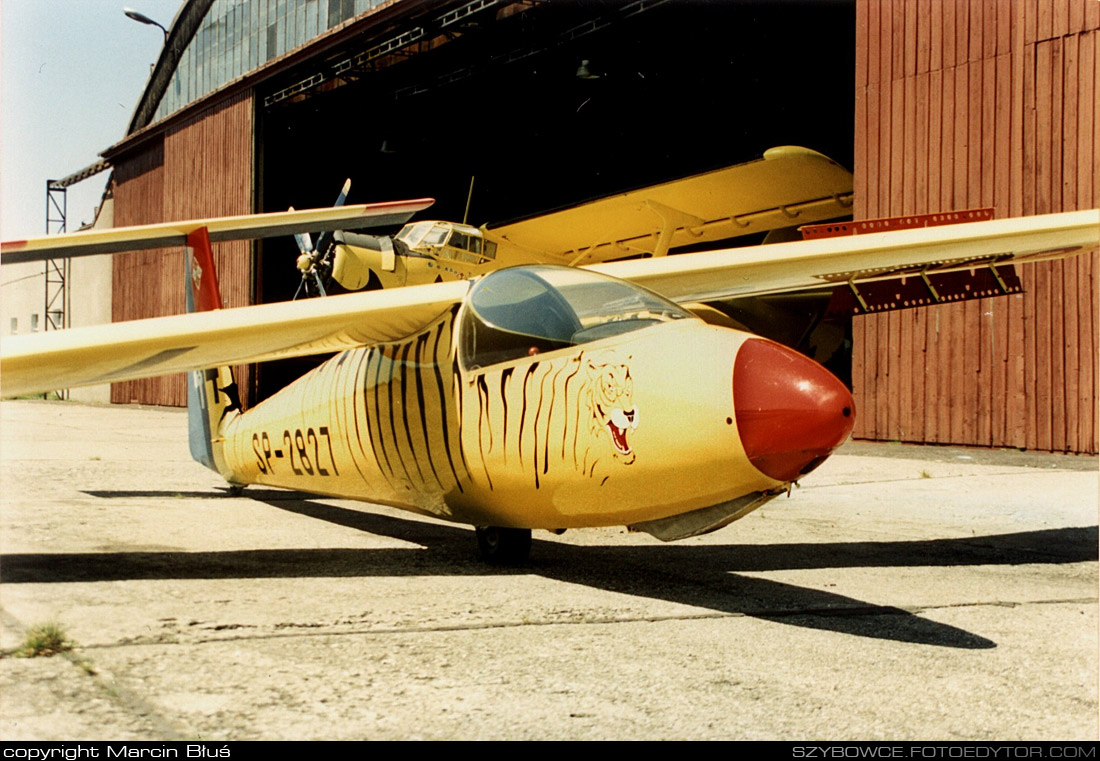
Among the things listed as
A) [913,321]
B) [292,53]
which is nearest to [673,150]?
[292,53]

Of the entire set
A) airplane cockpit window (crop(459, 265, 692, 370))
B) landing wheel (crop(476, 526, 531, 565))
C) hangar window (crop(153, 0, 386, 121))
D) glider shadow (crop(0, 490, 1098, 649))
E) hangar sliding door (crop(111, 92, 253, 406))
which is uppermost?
hangar window (crop(153, 0, 386, 121))

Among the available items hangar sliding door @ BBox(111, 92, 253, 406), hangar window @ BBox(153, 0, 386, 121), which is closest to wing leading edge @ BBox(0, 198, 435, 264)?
hangar window @ BBox(153, 0, 386, 121)

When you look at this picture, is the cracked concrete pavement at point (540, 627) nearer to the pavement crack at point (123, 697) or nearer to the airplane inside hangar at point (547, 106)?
the pavement crack at point (123, 697)

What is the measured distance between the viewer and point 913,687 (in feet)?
12.1

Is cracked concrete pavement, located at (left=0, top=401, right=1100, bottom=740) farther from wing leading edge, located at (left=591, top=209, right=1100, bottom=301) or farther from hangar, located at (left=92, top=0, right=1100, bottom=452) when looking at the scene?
hangar, located at (left=92, top=0, right=1100, bottom=452)

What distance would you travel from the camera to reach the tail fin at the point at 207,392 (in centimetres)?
943

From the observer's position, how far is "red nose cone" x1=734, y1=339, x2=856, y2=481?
4.36 m

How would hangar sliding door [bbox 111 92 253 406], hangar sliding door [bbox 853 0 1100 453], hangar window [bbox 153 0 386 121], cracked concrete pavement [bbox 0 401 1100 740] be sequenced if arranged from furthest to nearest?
hangar sliding door [bbox 111 92 253 406], hangar window [bbox 153 0 386 121], hangar sliding door [bbox 853 0 1100 453], cracked concrete pavement [bbox 0 401 1100 740]

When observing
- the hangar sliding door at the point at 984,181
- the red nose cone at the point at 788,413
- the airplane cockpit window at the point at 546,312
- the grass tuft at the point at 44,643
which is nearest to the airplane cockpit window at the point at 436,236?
the hangar sliding door at the point at 984,181

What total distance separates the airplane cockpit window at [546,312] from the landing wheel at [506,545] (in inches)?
46.0

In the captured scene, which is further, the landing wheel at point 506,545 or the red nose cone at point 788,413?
the landing wheel at point 506,545

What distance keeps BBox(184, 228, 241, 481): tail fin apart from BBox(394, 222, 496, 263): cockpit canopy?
8.59 meters

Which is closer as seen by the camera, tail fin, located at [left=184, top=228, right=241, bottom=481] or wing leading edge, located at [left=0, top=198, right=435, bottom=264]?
wing leading edge, located at [left=0, top=198, right=435, bottom=264]

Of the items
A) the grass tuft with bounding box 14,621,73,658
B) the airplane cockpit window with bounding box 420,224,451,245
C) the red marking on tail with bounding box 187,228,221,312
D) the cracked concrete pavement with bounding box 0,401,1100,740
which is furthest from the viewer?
the airplane cockpit window with bounding box 420,224,451,245
